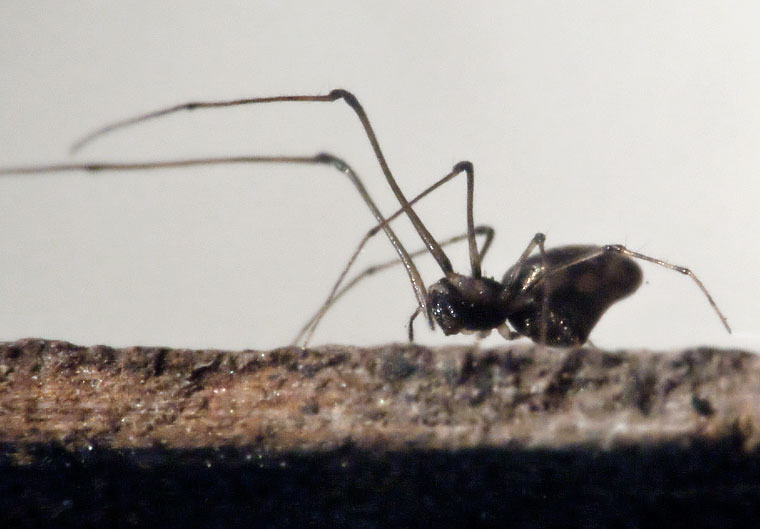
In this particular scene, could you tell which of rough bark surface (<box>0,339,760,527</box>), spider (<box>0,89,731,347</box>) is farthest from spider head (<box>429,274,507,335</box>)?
rough bark surface (<box>0,339,760,527</box>)

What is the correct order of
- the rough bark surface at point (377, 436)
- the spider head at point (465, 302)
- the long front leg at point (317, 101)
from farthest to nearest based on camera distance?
the spider head at point (465, 302), the long front leg at point (317, 101), the rough bark surface at point (377, 436)

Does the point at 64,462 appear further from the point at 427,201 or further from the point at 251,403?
the point at 427,201

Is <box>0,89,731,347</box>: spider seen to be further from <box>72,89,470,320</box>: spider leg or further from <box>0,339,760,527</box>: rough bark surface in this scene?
<box>0,339,760,527</box>: rough bark surface

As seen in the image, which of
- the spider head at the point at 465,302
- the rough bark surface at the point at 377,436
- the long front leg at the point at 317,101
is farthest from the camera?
the spider head at the point at 465,302

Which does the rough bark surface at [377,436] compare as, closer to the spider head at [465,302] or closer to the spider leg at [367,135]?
the spider leg at [367,135]

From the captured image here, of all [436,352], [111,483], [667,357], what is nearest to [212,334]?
[111,483]

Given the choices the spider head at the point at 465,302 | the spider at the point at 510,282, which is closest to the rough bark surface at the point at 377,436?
the spider at the point at 510,282

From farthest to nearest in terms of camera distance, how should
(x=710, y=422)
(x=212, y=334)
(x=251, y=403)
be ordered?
(x=212, y=334), (x=251, y=403), (x=710, y=422)
